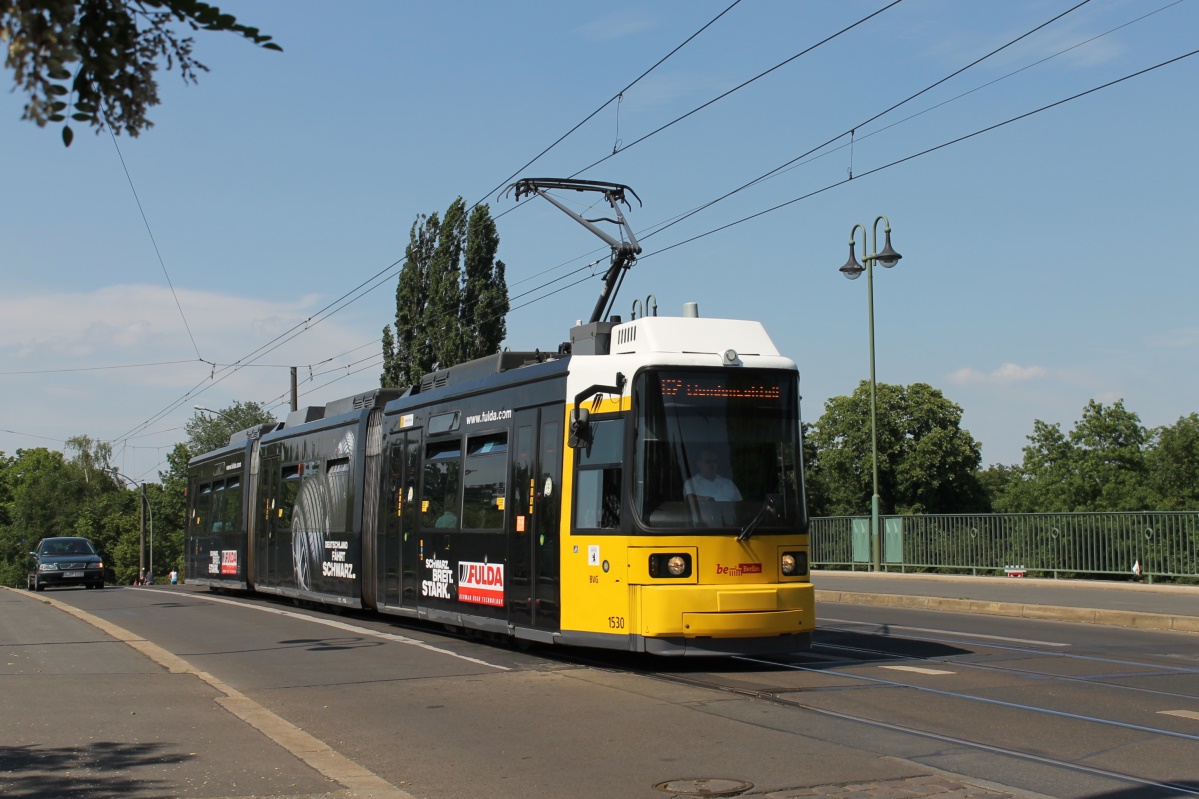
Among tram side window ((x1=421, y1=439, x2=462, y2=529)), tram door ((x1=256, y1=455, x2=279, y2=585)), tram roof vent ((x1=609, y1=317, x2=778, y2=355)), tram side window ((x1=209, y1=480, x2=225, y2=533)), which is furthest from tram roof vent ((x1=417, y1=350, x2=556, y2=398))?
tram side window ((x1=209, y1=480, x2=225, y2=533))

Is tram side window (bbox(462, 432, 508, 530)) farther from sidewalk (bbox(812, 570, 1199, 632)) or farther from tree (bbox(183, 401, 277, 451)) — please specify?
tree (bbox(183, 401, 277, 451))

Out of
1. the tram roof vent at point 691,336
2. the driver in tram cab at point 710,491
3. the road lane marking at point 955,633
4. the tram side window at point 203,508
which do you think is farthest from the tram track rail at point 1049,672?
the tram side window at point 203,508

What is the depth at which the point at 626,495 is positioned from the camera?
11.7 metres

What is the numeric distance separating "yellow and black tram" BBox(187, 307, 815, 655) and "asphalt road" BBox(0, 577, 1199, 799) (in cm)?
57

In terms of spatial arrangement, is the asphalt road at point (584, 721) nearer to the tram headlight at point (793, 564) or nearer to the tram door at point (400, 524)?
the tram headlight at point (793, 564)

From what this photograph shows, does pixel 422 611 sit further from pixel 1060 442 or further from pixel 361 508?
pixel 1060 442

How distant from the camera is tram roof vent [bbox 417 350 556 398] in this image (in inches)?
591

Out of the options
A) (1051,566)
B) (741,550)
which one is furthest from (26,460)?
(741,550)

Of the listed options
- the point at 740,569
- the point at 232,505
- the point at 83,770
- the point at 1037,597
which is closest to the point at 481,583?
the point at 740,569

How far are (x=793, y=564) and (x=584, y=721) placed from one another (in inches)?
143

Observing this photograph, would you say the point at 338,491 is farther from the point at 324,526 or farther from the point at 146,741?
the point at 146,741

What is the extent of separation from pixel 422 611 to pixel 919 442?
1905 inches

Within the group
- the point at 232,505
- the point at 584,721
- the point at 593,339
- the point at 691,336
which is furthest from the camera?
the point at 232,505

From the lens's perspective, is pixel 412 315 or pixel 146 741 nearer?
pixel 146 741
